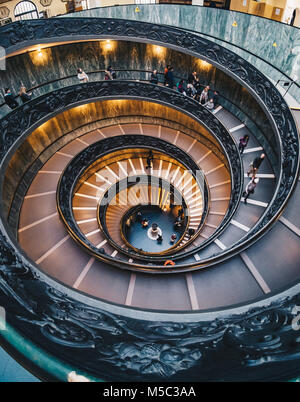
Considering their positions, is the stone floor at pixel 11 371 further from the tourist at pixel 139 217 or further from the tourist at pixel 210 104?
the tourist at pixel 139 217

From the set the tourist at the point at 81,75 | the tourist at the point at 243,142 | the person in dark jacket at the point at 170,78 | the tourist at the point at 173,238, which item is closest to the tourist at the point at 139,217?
the tourist at the point at 173,238

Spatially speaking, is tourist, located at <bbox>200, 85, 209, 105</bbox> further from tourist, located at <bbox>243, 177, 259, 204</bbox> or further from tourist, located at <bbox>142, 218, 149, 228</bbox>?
tourist, located at <bbox>142, 218, 149, 228</bbox>

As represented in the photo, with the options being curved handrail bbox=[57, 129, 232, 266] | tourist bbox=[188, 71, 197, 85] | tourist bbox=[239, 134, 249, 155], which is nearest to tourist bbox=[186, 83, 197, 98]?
tourist bbox=[188, 71, 197, 85]

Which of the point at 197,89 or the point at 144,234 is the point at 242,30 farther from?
the point at 144,234

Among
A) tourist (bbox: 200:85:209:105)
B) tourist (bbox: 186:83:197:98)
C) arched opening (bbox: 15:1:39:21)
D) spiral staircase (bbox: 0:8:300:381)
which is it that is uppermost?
arched opening (bbox: 15:1:39:21)

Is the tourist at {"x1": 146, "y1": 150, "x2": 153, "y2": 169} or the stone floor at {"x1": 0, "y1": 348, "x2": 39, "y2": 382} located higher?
the tourist at {"x1": 146, "y1": 150, "x2": 153, "y2": 169}

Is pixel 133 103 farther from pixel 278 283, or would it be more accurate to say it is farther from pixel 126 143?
pixel 278 283
